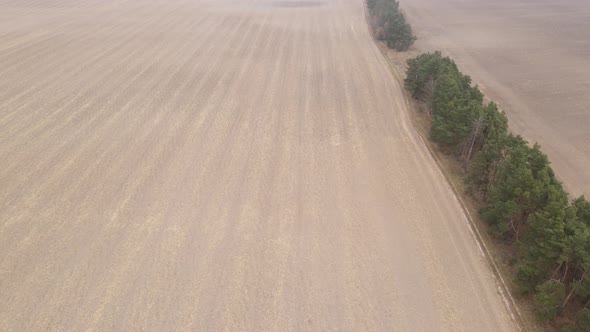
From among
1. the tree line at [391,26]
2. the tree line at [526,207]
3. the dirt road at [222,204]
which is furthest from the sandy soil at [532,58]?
the dirt road at [222,204]

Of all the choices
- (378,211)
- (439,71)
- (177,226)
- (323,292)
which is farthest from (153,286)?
(439,71)

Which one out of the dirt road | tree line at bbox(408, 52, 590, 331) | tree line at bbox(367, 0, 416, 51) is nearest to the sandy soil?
tree line at bbox(367, 0, 416, 51)

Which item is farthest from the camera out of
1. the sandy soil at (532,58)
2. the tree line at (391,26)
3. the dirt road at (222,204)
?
the tree line at (391,26)

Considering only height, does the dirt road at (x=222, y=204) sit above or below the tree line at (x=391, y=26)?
below

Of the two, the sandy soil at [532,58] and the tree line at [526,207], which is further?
the sandy soil at [532,58]

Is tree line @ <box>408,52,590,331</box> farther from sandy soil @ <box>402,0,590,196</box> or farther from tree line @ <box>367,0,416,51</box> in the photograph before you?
tree line @ <box>367,0,416,51</box>

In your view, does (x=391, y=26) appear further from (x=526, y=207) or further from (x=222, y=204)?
(x=222, y=204)

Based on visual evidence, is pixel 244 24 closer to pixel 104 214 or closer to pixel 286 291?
pixel 104 214

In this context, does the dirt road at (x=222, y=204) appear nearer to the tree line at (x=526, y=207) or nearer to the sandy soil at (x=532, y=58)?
the tree line at (x=526, y=207)
